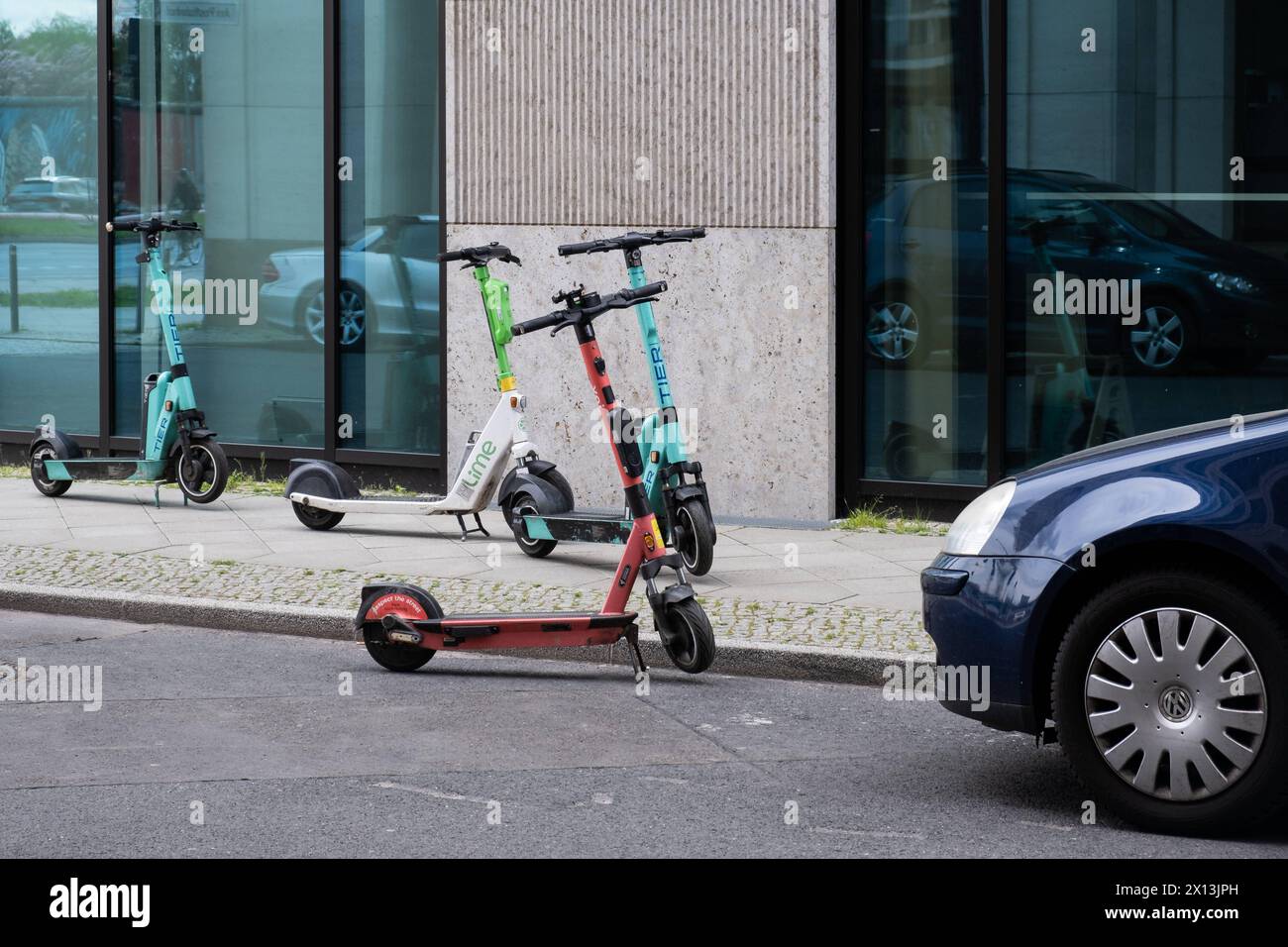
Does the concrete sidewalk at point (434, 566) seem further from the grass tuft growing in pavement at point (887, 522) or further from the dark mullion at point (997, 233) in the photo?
the dark mullion at point (997, 233)

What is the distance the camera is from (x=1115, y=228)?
1080 cm

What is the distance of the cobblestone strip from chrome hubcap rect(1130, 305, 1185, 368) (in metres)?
3.19

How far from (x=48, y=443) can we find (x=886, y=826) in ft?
28.7

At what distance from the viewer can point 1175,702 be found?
5.12m

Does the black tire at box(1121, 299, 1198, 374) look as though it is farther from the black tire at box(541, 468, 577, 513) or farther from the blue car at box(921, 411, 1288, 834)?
the blue car at box(921, 411, 1288, 834)

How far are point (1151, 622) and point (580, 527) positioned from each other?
A: 4726 mm

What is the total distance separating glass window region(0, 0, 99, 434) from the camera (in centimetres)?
1420

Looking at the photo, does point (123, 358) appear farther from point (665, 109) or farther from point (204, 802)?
point (204, 802)

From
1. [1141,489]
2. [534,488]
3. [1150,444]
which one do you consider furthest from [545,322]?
[1141,489]

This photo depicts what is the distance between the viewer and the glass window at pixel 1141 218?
1044 centimetres

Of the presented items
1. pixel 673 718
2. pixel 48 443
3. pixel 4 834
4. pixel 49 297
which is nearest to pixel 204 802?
pixel 4 834

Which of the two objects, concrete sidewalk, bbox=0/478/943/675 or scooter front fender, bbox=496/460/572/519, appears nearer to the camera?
concrete sidewalk, bbox=0/478/943/675

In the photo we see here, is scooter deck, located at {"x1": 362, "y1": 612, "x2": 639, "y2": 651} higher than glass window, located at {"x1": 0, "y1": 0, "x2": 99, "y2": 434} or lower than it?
lower

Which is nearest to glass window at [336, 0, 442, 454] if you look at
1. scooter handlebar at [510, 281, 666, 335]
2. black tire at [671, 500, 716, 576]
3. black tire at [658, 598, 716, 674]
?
black tire at [671, 500, 716, 576]
